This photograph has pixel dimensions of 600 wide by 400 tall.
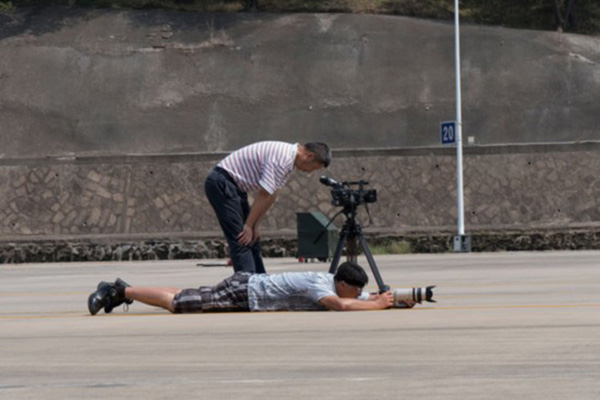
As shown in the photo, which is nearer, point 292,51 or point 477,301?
point 477,301

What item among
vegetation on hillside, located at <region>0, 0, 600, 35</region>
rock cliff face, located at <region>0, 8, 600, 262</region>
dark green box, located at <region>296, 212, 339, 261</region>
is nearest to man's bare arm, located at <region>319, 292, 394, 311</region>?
dark green box, located at <region>296, 212, 339, 261</region>

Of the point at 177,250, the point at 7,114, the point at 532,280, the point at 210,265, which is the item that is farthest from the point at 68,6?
the point at 532,280

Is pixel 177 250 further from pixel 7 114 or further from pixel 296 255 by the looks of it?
pixel 7 114

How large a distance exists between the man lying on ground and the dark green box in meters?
18.9

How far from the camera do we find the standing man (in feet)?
42.8

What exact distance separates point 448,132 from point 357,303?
99.4ft

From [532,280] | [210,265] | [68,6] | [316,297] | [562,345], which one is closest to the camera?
[562,345]

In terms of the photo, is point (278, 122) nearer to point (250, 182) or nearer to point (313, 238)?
point (313, 238)

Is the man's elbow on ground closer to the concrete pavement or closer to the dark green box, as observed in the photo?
the concrete pavement

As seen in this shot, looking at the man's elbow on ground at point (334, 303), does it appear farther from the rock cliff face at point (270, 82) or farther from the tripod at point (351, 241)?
the rock cliff face at point (270, 82)

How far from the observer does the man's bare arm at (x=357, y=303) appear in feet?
39.7

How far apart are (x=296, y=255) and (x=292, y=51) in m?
18.0

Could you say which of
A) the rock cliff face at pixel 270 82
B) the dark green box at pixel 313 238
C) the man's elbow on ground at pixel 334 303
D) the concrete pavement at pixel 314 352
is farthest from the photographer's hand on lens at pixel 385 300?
the rock cliff face at pixel 270 82

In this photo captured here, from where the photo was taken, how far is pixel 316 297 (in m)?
Result: 12.4
